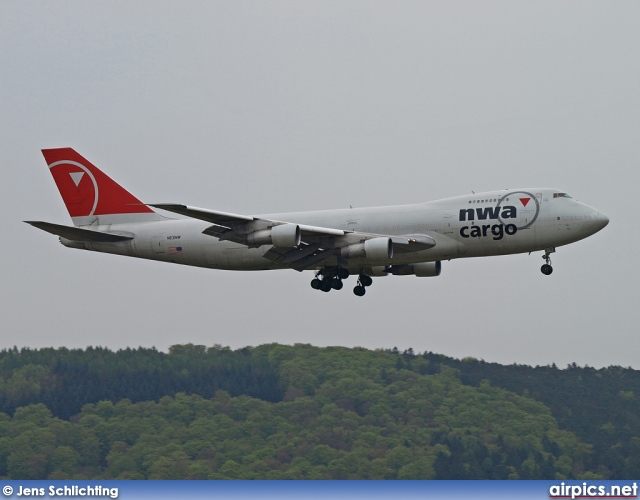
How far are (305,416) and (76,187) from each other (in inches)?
2798

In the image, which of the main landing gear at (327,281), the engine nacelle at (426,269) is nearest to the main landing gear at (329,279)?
the main landing gear at (327,281)

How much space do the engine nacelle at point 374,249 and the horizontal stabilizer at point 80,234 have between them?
46.5 ft

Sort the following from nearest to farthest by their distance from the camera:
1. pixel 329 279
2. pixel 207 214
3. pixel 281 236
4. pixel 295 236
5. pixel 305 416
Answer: pixel 207 214 → pixel 281 236 → pixel 295 236 → pixel 329 279 → pixel 305 416

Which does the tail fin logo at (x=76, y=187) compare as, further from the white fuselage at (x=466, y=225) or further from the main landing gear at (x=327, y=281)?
the main landing gear at (x=327, y=281)

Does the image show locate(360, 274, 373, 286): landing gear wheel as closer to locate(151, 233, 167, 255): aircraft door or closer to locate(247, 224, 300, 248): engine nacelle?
locate(247, 224, 300, 248): engine nacelle

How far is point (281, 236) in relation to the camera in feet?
180

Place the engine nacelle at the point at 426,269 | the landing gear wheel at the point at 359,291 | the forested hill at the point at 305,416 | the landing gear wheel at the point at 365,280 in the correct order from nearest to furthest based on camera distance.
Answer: the landing gear wheel at the point at 359,291 < the landing gear wheel at the point at 365,280 < the engine nacelle at the point at 426,269 < the forested hill at the point at 305,416

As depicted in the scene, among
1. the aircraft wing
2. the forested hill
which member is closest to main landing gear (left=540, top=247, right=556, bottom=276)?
the aircraft wing

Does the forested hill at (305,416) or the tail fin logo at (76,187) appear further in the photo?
the forested hill at (305,416)

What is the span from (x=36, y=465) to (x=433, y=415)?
167ft

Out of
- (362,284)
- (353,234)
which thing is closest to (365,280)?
(362,284)

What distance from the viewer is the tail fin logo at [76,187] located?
64.8 meters

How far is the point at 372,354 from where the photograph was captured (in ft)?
485

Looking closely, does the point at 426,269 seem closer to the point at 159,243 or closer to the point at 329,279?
the point at 329,279
